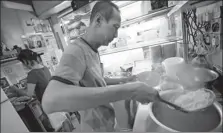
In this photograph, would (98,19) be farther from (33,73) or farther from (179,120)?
(33,73)

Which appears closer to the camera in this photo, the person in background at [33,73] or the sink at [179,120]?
the sink at [179,120]

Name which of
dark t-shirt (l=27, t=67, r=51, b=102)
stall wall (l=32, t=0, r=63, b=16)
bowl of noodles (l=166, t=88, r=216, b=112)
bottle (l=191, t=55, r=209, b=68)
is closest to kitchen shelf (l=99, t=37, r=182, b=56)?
bottle (l=191, t=55, r=209, b=68)

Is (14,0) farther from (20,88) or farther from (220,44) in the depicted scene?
(220,44)

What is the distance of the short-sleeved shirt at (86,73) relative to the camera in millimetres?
493

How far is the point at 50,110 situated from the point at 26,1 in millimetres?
2244

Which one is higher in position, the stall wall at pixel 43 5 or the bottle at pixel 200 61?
the stall wall at pixel 43 5

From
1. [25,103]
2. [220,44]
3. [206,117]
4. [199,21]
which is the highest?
Answer: [199,21]

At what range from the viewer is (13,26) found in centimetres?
165

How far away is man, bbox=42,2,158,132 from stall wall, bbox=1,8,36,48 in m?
1.63

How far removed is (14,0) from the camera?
1.70 metres

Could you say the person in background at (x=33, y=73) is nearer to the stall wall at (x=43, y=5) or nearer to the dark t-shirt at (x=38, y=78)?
the dark t-shirt at (x=38, y=78)

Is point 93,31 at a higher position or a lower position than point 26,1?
lower

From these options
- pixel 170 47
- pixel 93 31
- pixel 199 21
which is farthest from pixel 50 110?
pixel 170 47

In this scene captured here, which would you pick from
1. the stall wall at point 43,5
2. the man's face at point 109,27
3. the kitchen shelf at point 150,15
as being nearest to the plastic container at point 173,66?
the kitchen shelf at point 150,15
